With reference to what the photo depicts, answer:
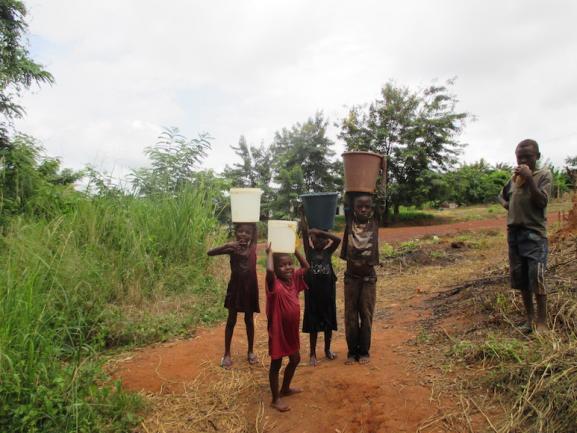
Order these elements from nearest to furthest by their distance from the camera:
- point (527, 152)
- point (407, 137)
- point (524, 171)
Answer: point (524, 171) → point (527, 152) → point (407, 137)

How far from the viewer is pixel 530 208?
3227mm

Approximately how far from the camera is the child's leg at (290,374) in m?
2.87

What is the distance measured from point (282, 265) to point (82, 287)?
2.44m

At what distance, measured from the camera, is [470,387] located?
9.23ft

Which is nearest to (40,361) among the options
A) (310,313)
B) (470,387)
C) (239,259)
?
(239,259)

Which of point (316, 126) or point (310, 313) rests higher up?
point (316, 126)

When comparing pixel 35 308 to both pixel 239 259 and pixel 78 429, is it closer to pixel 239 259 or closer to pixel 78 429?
pixel 78 429

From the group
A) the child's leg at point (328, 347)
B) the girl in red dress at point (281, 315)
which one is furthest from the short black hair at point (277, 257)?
the child's leg at point (328, 347)

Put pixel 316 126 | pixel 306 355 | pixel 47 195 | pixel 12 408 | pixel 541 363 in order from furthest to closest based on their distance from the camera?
1. pixel 316 126
2. pixel 47 195
3. pixel 306 355
4. pixel 541 363
5. pixel 12 408

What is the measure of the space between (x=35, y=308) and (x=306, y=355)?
219 cm

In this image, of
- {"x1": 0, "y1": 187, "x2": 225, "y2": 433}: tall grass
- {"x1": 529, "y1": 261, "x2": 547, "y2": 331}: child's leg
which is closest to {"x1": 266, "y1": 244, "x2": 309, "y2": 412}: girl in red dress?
{"x1": 0, "y1": 187, "x2": 225, "y2": 433}: tall grass

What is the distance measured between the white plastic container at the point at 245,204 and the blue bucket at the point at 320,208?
15.7 inches

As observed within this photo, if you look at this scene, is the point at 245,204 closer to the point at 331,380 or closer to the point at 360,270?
the point at 360,270

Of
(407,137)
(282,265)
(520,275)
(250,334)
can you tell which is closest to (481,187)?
(407,137)
